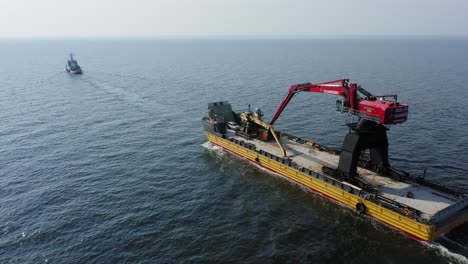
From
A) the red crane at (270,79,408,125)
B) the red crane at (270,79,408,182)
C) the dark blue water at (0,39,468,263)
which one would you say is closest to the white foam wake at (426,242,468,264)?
the dark blue water at (0,39,468,263)

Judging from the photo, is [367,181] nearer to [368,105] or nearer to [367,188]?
[367,188]

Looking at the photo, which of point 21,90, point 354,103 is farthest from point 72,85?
point 354,103

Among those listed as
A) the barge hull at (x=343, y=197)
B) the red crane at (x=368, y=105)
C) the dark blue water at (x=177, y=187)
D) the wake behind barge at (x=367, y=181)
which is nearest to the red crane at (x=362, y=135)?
the red crane at (x=368, y=105)

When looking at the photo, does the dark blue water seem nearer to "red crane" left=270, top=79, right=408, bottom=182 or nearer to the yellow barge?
the yellow barge

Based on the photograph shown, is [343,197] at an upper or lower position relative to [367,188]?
lower

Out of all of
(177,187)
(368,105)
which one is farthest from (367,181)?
(177,187)

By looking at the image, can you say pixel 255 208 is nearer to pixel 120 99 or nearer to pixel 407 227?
pixel 407 227

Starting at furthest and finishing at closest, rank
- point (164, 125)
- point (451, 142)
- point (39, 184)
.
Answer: point (164, 125)
point (451, 142)
point (39, 184)
